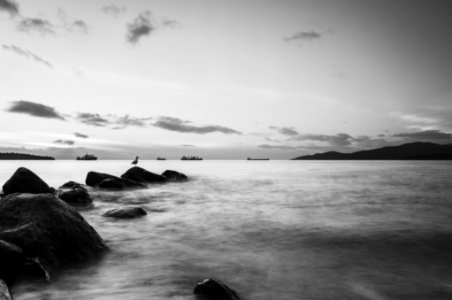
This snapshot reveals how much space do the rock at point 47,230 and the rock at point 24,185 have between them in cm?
816

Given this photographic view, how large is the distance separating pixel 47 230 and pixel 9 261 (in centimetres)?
112

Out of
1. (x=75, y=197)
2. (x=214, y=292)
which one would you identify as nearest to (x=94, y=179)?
(x=75, y=197)

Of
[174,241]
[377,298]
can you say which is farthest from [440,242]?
[174,241]

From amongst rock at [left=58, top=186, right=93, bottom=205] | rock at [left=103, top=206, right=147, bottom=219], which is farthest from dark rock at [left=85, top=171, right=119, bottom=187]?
rock at [left=103, top=206, right=147, bottom=219]

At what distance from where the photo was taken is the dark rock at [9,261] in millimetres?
5133

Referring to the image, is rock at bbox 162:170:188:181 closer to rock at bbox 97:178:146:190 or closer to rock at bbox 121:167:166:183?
rock at bbox 121:167:166:183

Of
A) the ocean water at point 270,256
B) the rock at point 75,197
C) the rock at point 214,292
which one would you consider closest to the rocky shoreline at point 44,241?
the rock at point 214,292

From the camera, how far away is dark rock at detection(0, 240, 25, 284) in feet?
16.8

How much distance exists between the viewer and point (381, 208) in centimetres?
1571

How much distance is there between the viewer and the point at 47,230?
632cm

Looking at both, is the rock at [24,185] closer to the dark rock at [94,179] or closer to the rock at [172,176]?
the dark rock at [94,179]

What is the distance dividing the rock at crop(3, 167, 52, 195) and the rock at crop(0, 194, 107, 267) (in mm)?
8163

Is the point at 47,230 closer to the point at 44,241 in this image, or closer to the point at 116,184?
the point at 44,241

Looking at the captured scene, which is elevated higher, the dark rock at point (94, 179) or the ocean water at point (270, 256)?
the dark rock at point (94, 179)
